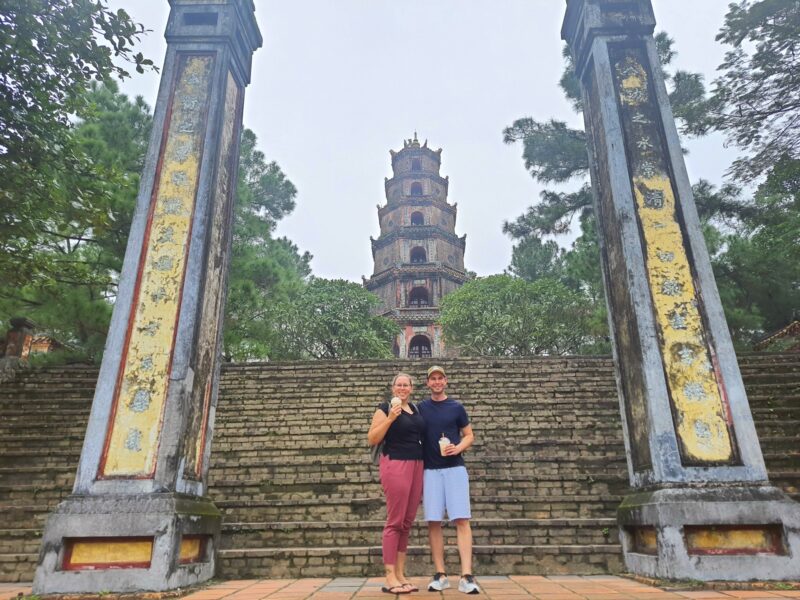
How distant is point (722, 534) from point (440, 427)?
1.95 m

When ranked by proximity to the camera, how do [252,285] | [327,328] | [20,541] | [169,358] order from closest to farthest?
[169,358], [20,541], [252,285], [327,328]

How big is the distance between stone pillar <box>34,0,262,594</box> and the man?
1650 mm

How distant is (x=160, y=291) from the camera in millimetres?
4188

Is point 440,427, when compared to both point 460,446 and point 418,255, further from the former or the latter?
point 418,255

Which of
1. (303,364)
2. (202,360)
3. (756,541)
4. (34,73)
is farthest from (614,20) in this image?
(303,364)

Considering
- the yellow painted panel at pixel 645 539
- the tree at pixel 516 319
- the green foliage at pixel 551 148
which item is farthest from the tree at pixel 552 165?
the yellow painted panel at pixel 645 539

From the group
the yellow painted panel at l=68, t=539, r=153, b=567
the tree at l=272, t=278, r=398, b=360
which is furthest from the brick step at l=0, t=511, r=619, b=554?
the tree at l=272, t=278, r=398, b=360

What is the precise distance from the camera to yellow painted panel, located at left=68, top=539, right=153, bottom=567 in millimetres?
3393

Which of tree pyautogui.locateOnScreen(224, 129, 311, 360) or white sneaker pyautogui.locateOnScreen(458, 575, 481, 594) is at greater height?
tree pyautogui.locateOnScreen(224, 129, 311, 360)

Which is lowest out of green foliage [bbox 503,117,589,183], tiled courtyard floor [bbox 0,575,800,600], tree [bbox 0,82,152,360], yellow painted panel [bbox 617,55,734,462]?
tiled courtyard floor [bbox 0,575,800,600]

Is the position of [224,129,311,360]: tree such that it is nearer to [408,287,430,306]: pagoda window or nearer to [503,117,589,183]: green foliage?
[503,117,589,183]: green foliage

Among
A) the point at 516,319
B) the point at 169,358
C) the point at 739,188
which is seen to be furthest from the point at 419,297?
the point at 169,358

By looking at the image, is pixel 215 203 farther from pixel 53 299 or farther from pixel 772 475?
pixel 53 299

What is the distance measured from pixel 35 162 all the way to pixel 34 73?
850 mm
